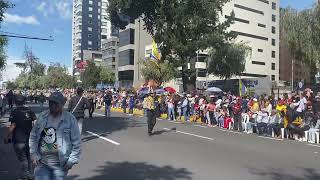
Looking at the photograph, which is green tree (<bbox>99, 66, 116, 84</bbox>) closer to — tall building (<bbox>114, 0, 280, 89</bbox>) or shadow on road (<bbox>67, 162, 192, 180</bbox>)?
tall building (<bbox>114, 0, 280, 89</bbox>)

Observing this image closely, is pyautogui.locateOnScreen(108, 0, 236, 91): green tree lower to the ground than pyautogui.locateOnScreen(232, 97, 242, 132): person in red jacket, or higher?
higher

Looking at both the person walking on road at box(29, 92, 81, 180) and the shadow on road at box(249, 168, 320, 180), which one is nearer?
the person walking on road at box(29, 92, 81, 180)

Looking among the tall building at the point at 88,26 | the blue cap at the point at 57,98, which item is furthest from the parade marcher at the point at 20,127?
the tall building at the point at 88,26

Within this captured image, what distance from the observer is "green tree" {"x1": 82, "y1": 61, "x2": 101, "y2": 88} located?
99625mm

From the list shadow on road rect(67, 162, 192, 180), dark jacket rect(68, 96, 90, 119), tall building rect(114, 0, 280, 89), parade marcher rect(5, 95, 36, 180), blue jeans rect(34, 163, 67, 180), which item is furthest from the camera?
tall building rect(114, 0, 280, 89)

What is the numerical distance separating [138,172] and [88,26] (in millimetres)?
163908

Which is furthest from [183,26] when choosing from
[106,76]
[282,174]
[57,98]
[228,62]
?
[106,76]

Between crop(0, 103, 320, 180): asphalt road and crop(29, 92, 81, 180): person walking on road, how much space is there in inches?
150

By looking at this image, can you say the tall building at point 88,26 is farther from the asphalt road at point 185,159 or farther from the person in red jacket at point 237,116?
the asphalt road at point 185,159

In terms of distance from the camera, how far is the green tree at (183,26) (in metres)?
39.8

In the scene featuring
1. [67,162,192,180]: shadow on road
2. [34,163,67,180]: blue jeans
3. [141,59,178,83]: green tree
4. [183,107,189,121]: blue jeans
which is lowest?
[67,162,192,180]: shadow on road

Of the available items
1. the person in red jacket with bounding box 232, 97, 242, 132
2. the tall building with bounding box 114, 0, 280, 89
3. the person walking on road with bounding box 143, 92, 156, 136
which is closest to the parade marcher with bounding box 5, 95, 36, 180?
the person walking on road with bounding box 143, 92, 156, 136

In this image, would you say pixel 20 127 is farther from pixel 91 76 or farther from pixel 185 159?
pixel 91 76

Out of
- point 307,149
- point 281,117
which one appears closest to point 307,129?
point 281,117
